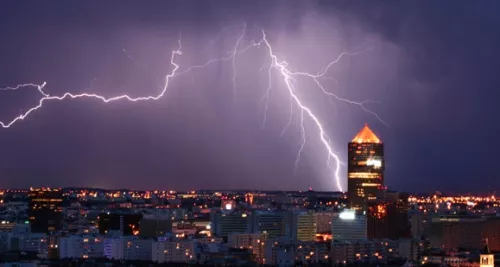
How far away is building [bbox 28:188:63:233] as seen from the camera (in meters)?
83.7

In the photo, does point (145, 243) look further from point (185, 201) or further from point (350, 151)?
point (185, 201)

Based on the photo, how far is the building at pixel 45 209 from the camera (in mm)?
83688

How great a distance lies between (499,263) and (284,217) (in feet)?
88.1

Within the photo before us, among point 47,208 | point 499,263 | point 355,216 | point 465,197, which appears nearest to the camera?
point 499,263

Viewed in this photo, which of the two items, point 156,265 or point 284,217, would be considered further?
point 284,217

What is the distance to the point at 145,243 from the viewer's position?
64.4 meters

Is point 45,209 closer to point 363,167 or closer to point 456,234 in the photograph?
point 363,167

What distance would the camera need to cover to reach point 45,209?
87.9 m

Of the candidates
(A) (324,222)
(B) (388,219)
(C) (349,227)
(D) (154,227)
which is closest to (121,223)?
(D) (154,227)

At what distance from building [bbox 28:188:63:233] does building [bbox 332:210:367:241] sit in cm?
1504

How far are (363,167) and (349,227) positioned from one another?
14.3 meters

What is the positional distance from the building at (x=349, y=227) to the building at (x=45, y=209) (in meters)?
15.0

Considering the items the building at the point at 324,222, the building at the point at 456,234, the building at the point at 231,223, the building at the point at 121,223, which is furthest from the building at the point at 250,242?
the building at the point at 324,222

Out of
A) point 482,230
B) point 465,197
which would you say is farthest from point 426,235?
point 465,197
